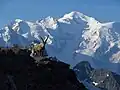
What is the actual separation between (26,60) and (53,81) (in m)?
4.45

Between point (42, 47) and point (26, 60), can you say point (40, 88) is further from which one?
point (42, 47)

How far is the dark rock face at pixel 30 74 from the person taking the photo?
177 ft

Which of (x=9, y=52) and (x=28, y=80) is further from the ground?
(x=9, y=52)

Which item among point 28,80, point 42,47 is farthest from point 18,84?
point 42,47

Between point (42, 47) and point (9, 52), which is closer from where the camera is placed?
point (9, 52)

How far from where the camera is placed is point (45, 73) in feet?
195

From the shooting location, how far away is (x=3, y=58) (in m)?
56.4

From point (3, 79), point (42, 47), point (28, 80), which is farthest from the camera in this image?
point (42, 47)

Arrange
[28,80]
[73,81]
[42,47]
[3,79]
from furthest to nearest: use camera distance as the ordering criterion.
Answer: [42,47], [73,81], [28,80], [3,79]

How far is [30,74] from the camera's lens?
57281 millimetres

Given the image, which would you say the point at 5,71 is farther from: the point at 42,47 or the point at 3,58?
the point at 42,47

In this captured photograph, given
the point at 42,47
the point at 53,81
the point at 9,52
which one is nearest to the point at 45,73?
the point at 53,81

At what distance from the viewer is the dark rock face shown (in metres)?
54.1

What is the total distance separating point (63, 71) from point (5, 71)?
37.3 ft
